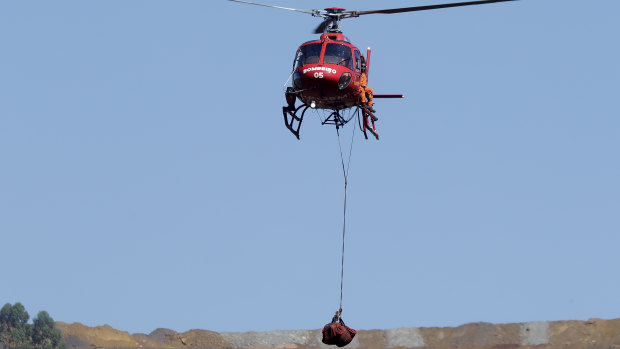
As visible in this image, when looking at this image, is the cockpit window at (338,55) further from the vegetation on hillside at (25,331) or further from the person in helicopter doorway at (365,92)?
the vegetation on hillside at (25,331)

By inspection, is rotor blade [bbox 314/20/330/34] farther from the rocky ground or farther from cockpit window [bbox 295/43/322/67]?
the rocky ground

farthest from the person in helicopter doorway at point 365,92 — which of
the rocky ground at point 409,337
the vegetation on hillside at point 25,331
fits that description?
the vegetation on hillside at point 25,331

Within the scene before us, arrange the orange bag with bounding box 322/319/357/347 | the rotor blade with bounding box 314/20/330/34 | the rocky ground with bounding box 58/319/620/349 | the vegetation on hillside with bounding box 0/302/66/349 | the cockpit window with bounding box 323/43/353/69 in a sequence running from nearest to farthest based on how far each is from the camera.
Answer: the orange bag with bounding box 322/319/357/347
the cockpit window with bounding box 323/43/353/69
the rotor blade with bounding box 314/20/330/34
the rocky ground with bounding box 58/319/620/349
the vegetation on hillside with bounding box 0/302/66/349

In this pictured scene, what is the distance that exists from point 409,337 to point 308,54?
195 ft

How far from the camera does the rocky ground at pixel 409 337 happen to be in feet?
338

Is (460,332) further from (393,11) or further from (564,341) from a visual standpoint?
(393,11)

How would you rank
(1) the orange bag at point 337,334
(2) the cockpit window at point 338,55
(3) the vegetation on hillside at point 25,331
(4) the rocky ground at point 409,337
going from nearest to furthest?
(1) the orange bag at point 337,334 → (2) the cockpit window at point 338,55 → (4) the rocky ground at point 409,337 → (3) the vegetation on hillside at point 25,331

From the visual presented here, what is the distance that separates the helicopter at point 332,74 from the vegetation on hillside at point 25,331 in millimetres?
67531

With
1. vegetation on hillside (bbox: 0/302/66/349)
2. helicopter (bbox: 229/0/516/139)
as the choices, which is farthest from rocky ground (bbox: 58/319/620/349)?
helicopter (bbox: 229/0/516/139)

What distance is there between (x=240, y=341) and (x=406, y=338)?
11828 millimetres

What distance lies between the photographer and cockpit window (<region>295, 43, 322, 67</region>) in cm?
4859

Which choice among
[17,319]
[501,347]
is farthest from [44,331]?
[501,347]

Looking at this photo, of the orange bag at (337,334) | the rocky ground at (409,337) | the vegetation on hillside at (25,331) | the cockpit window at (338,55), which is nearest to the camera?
the orange bag at (337,334)

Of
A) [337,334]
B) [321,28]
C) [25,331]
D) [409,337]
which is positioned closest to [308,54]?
[321,28]
